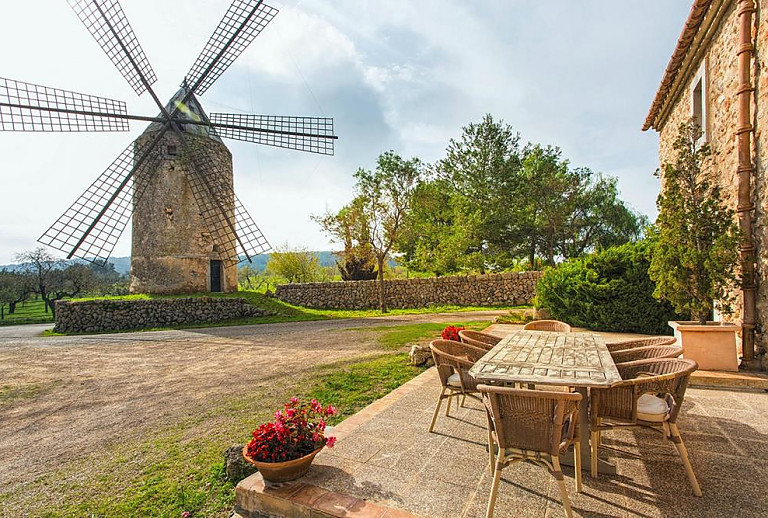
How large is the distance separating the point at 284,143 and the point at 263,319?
691cm

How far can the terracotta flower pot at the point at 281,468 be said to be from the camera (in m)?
2.43

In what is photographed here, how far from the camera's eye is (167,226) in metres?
16.1

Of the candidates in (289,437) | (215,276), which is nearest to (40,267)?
(215,276)

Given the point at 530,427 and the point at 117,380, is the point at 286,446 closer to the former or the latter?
the point at 530,427

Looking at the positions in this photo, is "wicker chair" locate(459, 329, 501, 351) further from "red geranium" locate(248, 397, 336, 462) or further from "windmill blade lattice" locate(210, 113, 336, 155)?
"windmill blade lattice" locate(210, 113, 336, 155)

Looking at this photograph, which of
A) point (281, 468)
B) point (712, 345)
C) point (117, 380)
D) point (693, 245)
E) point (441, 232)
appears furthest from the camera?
point (441, 232)

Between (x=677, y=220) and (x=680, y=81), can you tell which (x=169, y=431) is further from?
(x=680, y=81)

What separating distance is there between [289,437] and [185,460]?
1381mm

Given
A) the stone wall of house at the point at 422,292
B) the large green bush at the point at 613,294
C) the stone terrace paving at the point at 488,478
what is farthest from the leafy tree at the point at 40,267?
the stone terrace paving at the point at 488,478

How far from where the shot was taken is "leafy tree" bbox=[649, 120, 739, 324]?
4582 mm

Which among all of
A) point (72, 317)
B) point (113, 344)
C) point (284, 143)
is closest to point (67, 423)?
point (113, 344)

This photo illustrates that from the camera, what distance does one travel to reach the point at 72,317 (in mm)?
14727

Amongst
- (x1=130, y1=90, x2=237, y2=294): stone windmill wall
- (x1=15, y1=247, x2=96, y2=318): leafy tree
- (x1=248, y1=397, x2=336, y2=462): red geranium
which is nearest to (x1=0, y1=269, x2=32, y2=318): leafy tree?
(x1=15, y1=247, x2=96, y2=318): leafy tree

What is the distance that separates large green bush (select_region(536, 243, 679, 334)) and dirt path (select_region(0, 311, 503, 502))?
451 cm
